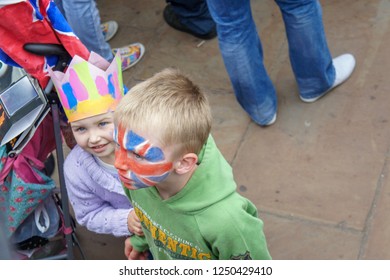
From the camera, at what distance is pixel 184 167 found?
234cm

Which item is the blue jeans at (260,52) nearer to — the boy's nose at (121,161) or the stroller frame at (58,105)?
the stroller frame at (58,105)

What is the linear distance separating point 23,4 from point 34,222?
1.12 metres

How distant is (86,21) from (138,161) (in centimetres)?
213

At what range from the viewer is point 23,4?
2754 millimetres

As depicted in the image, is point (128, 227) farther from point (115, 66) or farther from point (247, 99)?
point (247, 99)

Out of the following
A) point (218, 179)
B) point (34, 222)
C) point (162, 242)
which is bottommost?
point (34, 222)

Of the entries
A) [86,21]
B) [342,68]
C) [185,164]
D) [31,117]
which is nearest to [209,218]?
[185,164]

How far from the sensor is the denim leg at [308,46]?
385 centimetres

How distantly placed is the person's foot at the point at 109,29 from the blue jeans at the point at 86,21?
2.88 ft

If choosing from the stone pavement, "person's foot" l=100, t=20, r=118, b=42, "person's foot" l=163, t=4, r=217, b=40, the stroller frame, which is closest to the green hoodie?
the stroller frame

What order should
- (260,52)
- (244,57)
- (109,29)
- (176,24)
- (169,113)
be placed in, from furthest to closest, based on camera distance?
1. (109,29)
2. (176,24)
3. (260,52)
4. (244,57)
5. (169,113)

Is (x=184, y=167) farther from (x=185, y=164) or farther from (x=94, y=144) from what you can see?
(x=94, y=144)

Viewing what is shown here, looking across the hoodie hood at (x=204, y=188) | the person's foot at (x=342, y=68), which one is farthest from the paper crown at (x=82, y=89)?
the person's foot at (x=342, y=68)

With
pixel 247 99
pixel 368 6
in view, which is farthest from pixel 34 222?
pixel 368 6
